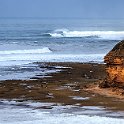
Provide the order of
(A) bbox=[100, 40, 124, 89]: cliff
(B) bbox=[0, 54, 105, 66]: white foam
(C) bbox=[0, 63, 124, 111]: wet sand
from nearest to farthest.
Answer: (C) bbox=[0, 63, 124, 111]: wet sand → (A) bbox=[100, 40, 124, 89]: cliff → (B) bbox=[0, 54, 105, 66]: white foam

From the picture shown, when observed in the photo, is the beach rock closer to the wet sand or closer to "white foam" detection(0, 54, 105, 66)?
the wet sand

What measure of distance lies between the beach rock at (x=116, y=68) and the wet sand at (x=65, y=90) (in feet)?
2.92

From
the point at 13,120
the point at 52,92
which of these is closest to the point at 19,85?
the point at 52,92

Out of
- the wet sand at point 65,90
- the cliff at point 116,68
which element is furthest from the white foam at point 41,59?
the cliff at point 116,68

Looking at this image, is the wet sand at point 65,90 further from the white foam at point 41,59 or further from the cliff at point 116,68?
the white foam at point 41,59

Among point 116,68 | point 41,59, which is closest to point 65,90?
point 116,68

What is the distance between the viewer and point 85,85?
30.5 metres

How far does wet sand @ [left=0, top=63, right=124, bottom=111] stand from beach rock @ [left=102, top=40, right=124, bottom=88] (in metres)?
0.89

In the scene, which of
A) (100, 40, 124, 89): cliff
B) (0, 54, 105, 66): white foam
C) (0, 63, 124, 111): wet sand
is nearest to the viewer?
(0, 63, 124, 111): wet sand

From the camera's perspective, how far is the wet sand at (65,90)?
24.7 m

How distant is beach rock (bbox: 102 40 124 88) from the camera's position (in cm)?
2853

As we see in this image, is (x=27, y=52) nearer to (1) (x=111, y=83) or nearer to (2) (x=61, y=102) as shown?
(1) (x=111, y=83)

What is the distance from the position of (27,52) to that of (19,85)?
31942mm

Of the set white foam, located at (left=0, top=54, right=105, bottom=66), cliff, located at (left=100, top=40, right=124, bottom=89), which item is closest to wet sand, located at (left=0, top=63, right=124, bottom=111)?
cliff, located at (left=100, top=40, right=124, bottom=89)
